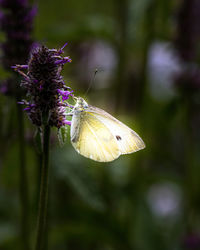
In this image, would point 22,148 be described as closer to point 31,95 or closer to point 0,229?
point 31,95

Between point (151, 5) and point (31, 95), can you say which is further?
point (151, 5)

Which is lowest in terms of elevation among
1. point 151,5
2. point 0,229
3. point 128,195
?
point 0,229

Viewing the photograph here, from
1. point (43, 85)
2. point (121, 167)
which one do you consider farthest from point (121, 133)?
point (121, 167)

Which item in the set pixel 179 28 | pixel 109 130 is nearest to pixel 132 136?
pixel 109 130

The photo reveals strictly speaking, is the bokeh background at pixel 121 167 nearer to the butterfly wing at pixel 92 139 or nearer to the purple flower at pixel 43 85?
the butterfly wing at pixel 92 139

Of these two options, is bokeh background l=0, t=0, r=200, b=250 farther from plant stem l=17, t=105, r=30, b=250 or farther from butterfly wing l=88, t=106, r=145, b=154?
butterfly wing l=88, t=106, r=145, b=154

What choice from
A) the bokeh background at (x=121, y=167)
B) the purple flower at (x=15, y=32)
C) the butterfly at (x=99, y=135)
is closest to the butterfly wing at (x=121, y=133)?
the butterfly at (x=99, y=135)

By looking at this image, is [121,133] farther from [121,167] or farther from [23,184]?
[121,167]
